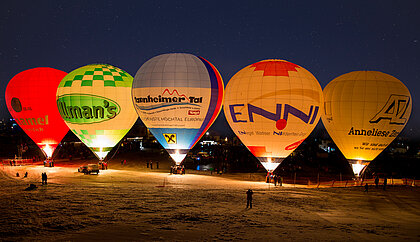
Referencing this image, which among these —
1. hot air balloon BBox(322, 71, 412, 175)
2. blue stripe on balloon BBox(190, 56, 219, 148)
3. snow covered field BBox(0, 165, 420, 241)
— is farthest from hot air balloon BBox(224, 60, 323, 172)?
snow covered field BBox(0, 165, 420, 241)

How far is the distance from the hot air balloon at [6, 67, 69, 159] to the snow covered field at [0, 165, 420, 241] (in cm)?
883

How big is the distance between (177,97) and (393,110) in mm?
12219

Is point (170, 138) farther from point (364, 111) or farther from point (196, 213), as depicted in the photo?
point (364, 111)

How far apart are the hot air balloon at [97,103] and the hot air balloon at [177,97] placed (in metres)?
2.16

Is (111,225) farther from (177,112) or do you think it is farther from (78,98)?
(78,98)

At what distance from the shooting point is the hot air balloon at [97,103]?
2459cm

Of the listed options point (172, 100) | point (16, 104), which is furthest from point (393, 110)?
point (16, 104)

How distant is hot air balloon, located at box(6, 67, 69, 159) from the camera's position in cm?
2733

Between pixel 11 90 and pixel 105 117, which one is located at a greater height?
pixel 11 90

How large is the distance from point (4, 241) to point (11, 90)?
21318 mm

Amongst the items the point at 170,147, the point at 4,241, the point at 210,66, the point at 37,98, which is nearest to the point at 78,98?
the point at 37,98

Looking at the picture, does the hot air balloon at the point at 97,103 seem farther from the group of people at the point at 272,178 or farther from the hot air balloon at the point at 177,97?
the group of people at the point at 272,178

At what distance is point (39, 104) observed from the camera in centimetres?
2728

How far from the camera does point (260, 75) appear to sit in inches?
817
